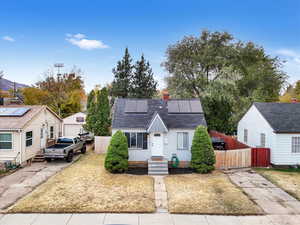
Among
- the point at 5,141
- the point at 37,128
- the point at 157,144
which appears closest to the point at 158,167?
the point at 157,144

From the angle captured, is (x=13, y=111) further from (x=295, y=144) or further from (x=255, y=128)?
A: (x=295, y=144)

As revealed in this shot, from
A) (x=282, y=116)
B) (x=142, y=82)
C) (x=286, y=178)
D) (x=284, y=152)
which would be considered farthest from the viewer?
(x=142, y=82)

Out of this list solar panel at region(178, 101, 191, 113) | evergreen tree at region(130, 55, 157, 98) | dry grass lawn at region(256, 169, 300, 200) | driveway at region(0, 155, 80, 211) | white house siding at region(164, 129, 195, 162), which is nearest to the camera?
driveway at region(0, 155, 80, 211)

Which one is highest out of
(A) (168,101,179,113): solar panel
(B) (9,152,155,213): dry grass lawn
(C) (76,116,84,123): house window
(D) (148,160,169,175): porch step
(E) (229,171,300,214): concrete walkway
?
(A) (168,101,179,113): solar panel

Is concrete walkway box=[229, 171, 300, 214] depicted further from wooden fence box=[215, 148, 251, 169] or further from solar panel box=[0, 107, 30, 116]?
solar panel box=[0, 107, 30, 116]

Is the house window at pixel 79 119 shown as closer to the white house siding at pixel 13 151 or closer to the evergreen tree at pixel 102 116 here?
the evergreen tree at pixel 102 116

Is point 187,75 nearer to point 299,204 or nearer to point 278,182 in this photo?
point 278,182

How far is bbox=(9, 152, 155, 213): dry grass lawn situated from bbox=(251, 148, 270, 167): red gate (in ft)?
28.6

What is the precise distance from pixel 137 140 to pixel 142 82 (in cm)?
2154

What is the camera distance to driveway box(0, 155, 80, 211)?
33.3ft

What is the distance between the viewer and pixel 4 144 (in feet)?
52.2

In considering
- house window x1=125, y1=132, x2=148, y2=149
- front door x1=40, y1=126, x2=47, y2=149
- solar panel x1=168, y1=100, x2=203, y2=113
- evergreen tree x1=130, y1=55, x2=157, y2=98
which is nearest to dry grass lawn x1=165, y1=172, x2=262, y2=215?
house window x1=125, y1=132, x2=148, y2=149

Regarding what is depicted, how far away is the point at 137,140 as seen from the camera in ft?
55.2

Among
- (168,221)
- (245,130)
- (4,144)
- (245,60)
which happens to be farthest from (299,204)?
(245,60)
